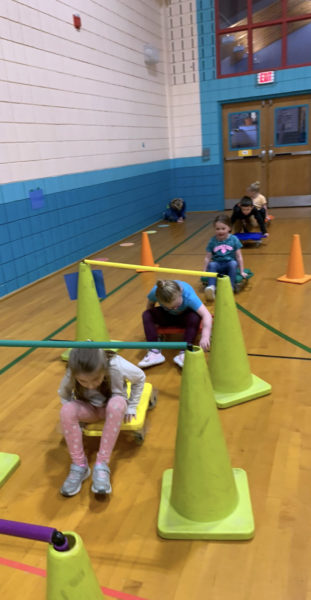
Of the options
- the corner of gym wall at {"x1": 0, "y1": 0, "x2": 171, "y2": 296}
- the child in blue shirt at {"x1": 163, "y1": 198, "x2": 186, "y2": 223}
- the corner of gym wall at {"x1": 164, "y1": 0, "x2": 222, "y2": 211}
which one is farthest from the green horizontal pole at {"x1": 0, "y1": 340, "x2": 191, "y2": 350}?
the corner of gym wall at {"x1": 164, "y1": 0, "x2": 222, "y2": 211}

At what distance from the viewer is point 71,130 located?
5527 millimetres

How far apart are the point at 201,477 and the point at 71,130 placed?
16.5 ft

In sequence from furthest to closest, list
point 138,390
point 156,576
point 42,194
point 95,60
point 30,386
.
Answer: point 95,60 → point 42,194 → point 30,386 → point 138,390 → point 156,576

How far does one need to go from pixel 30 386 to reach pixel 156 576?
1532 millimetres

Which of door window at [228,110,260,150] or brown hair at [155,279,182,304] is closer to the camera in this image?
brown hair at [155,279,182,304]

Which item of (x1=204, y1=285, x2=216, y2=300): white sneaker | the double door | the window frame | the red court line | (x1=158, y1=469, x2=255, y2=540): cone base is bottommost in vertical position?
the red court line

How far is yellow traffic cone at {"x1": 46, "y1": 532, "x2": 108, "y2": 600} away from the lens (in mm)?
981

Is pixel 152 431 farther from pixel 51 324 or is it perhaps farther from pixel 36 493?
pixel 51 324

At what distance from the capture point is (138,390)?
197cm

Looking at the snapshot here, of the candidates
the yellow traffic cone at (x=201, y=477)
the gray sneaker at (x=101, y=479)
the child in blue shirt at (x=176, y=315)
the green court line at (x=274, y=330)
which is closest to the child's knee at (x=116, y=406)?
Answer: the gray sneaker at (x=101, y=479)

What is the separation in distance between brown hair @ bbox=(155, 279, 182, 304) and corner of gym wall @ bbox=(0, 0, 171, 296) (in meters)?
2.56

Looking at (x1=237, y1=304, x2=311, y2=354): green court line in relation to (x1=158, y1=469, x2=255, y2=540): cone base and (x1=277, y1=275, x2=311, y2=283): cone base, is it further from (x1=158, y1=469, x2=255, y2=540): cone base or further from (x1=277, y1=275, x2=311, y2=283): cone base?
(x1=158, y1=469, x2=255, y2=540): cone base

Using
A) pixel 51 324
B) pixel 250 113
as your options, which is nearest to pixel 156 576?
pixel 51 324

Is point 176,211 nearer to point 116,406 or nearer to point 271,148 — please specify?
point 271,148
